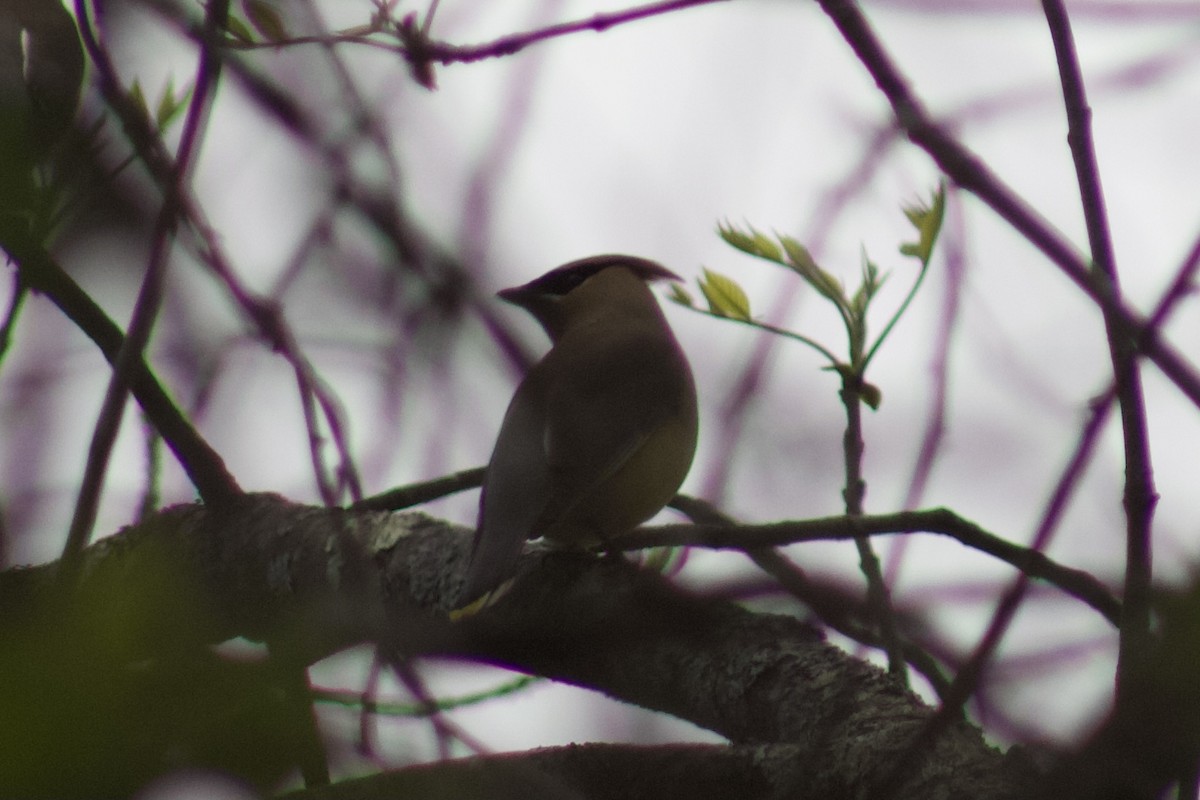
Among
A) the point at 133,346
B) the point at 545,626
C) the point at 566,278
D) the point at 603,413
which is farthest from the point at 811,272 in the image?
the point at 566,278

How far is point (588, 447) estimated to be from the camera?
146 inches

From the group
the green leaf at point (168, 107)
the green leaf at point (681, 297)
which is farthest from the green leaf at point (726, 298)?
the green leaf at point (168, 107)

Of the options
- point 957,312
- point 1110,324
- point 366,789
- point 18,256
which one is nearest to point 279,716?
point 366,789

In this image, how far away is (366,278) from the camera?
266 centimetres

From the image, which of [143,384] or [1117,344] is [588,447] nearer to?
[143,384]

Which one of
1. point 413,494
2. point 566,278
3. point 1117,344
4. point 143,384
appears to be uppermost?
point 566,278

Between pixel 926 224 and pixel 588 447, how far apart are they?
137 centimetres

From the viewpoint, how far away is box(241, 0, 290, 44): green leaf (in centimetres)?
247

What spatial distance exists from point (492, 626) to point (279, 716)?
247 millimetres

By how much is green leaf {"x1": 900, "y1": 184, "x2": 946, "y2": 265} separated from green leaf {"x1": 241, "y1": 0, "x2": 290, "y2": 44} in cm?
120

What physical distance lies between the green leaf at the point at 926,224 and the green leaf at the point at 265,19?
3.93 ft

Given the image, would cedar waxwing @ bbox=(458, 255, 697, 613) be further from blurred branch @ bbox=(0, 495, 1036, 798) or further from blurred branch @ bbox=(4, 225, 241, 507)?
blurred branch @ bbox=(4, 225, 241, 507)

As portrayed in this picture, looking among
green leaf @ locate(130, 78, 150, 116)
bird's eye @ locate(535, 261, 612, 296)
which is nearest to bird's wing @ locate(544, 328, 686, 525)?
bird's eye @ locate(535, 261, 612, 296)

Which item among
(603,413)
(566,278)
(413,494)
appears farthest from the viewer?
(566,278)
